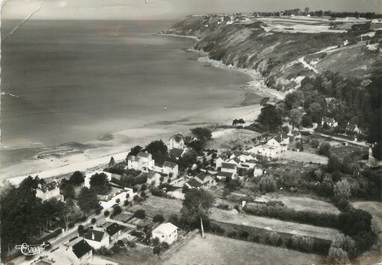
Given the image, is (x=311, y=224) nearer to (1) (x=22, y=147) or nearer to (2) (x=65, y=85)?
(1) (x=22, y=147)

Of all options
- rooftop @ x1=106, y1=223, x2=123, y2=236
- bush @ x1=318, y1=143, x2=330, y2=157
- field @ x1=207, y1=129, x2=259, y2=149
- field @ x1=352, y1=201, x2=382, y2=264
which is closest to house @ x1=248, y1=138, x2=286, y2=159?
bush @ x1=318, y1=143, x2=330, y2=157

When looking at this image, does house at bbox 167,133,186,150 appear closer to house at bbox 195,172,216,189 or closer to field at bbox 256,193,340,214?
house at bbox 195,172,216,189

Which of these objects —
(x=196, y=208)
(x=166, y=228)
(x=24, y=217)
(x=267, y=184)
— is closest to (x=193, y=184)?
(x=196, y=208)

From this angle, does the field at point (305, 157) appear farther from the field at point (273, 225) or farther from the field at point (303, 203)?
the field at point (273, 225)

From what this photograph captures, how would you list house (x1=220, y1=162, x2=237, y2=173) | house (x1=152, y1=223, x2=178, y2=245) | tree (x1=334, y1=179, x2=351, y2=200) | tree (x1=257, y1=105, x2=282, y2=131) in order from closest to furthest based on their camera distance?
1. house (x1=152, y1=223, x2=178, y2=245)
2. tree (x1=334, y1=179, x2=351, y2=200)
3. house (x1=220, y1=162, x2=237, y2=173)
4. tree (x1=257, y1=105, x2=282, y2=131)

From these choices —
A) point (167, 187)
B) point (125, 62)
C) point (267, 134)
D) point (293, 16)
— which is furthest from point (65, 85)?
point (293, 16)
